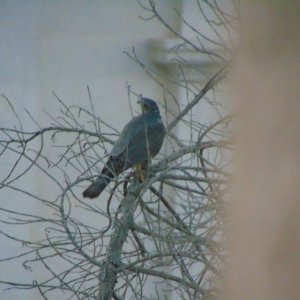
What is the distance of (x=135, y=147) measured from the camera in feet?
19.6

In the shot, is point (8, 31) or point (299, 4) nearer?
point (299, 4)

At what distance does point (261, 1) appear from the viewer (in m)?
2.88

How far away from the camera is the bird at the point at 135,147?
5527 millimetres

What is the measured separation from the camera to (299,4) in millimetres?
2838

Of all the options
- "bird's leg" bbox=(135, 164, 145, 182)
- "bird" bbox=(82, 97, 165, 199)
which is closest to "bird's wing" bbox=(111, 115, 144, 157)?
"bird" bbox=(82, 97, 165, 199)

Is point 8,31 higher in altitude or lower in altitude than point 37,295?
higher

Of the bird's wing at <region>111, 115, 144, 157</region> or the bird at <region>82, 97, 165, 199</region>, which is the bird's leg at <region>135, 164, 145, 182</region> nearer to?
the bird at <region>82, 97, 165, 199</region>

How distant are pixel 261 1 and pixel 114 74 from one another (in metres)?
5.29

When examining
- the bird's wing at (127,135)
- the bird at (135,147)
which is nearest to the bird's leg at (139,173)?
the bird at (135,147)

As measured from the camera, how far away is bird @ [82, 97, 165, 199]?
18.1 feet

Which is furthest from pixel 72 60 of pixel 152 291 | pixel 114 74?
pixel 152 291

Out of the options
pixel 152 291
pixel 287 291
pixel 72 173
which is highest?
pixel 72 173

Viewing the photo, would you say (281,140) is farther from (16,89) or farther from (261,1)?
(16,89)

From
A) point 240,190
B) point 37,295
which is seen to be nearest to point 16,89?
point 37,295
